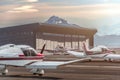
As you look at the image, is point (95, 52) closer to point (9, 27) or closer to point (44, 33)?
point (44, 33)

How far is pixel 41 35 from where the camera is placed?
179625mm

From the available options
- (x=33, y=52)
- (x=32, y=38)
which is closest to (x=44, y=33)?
(x=32, y=38)

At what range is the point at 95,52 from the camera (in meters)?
68.1

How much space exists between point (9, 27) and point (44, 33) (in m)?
22.9

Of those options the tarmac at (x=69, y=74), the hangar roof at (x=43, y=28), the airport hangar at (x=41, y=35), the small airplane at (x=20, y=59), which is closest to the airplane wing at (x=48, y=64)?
the small airplane at (x=20, y=59)

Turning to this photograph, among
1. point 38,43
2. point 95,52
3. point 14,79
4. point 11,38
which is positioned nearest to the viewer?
point 14,79

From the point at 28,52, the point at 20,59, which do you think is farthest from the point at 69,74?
the point at 20,59

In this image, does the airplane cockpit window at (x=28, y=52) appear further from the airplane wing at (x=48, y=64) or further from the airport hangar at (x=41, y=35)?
the airport hangar at (x=41, y=35)

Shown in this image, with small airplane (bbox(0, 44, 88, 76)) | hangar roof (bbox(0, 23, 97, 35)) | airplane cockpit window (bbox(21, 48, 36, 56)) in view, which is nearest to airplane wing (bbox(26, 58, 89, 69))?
→ small airplane (bbox(0, 44, 88, 76))

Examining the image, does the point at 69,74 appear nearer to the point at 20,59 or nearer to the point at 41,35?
the point at 20,59

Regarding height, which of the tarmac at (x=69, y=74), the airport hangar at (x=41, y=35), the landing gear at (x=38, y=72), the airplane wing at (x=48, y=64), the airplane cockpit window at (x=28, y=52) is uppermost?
the airport hangar at (x=41, y=35)

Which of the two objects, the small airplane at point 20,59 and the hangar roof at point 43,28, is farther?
the hangar roof at point 43,28

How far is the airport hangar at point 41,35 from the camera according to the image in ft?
585

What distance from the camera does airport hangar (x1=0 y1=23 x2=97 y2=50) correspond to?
178375 mm
